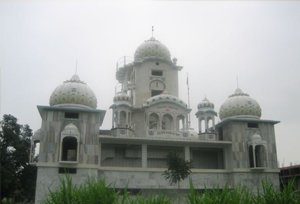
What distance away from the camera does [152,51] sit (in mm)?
42344

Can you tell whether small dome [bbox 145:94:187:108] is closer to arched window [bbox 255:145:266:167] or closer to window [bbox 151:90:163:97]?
window [bbox 151:90:163:97]

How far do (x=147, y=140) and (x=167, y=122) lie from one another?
18.2ft

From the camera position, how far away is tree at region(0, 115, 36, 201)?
131 feet

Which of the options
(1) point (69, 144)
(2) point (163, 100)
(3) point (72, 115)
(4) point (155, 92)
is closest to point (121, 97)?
(2) point (163, 100)

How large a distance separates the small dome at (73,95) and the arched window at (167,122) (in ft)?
25.2

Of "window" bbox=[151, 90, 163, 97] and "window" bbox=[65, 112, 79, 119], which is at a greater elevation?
"window" bbox=[151, 90, 163, 97]

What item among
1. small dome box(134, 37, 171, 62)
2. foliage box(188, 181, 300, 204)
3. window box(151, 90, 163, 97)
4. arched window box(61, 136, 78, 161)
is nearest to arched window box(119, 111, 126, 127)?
window box(151, 90, 163, 97)

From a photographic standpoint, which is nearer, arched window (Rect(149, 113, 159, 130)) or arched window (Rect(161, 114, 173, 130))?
arched window (Rect(161, 114, 173, 130))

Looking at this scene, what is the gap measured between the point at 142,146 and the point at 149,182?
347cm

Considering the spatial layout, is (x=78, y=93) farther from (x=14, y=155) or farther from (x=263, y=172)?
(x=263, y=172)

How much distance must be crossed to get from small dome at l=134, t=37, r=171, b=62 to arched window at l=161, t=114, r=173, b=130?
25.1 ft

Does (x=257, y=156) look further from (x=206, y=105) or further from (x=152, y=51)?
(x=152, y=51)

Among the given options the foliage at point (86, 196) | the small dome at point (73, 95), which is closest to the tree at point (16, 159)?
the small dome at point (73, 95)

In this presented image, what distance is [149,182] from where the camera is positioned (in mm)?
32656
